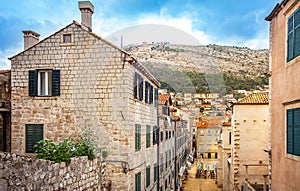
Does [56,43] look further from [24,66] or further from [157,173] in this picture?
[157,173]

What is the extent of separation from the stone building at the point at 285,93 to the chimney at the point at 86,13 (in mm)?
5666

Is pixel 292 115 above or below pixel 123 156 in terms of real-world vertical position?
above

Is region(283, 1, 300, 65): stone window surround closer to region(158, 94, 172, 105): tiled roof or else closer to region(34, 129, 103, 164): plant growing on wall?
region(34, 129, 103, 164): plant growing on wall

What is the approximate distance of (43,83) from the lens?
10.2 m

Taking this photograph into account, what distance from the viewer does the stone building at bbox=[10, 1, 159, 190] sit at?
31.1 ft

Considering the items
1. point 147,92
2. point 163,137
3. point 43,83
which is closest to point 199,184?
point 163,137

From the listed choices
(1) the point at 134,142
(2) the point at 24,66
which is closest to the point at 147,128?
(1) the point at 134,142

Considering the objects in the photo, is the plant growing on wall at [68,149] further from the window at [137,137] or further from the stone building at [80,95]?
the window at [137,137]

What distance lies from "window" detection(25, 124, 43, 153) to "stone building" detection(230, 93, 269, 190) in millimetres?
10391

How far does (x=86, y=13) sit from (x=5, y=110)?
4.30 m

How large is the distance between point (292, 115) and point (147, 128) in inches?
248

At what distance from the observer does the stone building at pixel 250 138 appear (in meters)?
16.2

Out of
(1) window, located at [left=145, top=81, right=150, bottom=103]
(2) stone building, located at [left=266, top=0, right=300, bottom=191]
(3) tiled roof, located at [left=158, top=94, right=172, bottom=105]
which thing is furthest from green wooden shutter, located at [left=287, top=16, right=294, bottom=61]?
(3) tiled roof, located at [left=158, top=94, right=172, bottom=105]

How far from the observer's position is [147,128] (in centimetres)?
1266
